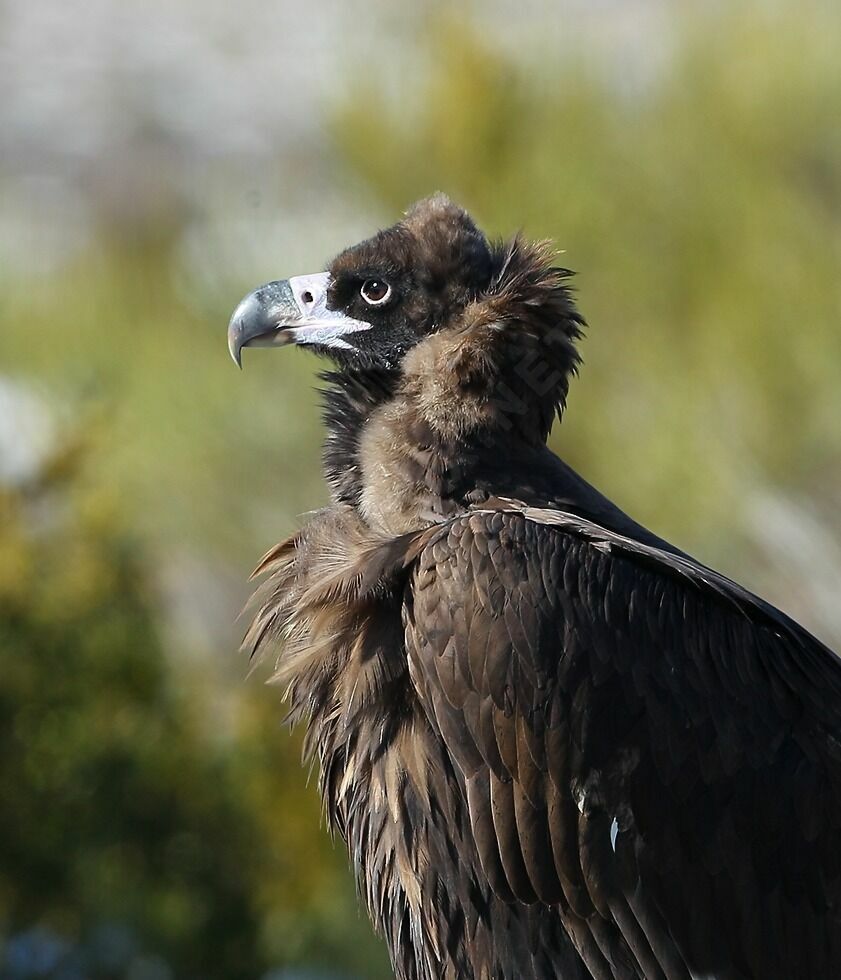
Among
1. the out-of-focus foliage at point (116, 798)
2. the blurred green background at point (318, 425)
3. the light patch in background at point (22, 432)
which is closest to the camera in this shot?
the out-of-focus foliage at point (116, 798)

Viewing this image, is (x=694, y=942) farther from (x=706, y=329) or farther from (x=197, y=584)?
(x=197, y=584)

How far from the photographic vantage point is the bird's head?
327 centimetres

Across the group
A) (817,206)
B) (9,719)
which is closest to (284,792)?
(9,719)

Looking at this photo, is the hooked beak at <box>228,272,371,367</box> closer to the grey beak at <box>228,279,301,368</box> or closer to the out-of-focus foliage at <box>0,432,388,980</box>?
the grey beak at <box>228,279,301,368</box>

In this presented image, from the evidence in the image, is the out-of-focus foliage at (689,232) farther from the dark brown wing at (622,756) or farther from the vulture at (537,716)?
the dark brown wing at (622,756)

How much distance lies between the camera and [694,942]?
2998mm

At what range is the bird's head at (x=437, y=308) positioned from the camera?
327cm

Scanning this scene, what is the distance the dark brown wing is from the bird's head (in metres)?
0.41

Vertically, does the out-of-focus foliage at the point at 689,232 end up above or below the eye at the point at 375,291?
above

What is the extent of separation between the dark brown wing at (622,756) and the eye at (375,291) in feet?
2.10

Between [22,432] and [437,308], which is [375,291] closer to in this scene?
[437,308]

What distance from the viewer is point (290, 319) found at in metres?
3.48

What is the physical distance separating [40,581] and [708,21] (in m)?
4.18

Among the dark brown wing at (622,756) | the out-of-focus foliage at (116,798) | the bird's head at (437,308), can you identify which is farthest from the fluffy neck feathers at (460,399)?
the out-of-focus foliage at (116,798)
